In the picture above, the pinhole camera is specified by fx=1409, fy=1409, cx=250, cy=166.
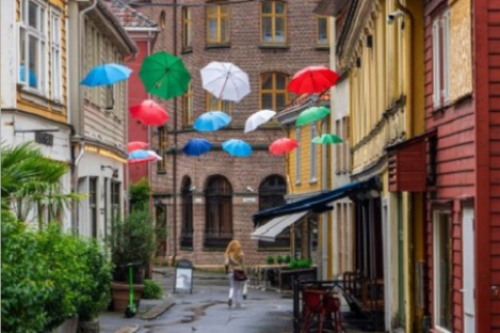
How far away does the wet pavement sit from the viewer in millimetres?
25859

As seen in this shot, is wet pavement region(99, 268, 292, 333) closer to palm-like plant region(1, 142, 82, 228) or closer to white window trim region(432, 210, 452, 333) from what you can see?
white window trim region(432, 210, 452, 333)

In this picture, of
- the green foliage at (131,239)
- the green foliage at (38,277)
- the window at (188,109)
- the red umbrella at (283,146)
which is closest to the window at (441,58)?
the green foliage at (38,277)

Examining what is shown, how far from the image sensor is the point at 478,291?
47.1 feet

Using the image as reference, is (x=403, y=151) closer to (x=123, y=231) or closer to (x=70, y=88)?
(x=70, y=88)

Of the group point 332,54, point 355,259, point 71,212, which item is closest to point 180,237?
point 332,54

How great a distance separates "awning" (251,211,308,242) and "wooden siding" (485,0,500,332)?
10.9 metres

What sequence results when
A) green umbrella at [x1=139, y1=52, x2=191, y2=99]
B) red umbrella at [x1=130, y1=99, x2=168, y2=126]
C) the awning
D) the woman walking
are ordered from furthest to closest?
the woman walking, red umbrella at [x1=130, y1=99, x2=168, y2=126], green umbrella at [x1=139, y1=52, x2=191, y2=99], the awning

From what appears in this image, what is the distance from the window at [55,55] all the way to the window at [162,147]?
34.1 metres

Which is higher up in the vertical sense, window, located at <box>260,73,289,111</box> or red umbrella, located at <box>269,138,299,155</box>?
window, located at <box>260,73,289,111</box>

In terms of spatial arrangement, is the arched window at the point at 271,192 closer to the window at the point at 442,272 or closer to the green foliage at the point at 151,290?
the green foliage at the point at 151,290

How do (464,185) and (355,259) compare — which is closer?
(464,185)

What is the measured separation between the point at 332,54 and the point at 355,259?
1102cm

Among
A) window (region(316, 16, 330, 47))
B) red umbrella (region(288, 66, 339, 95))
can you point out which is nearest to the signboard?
red umbrella (region(288, 66, 339, 95))

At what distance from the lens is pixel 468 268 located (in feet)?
49.4
